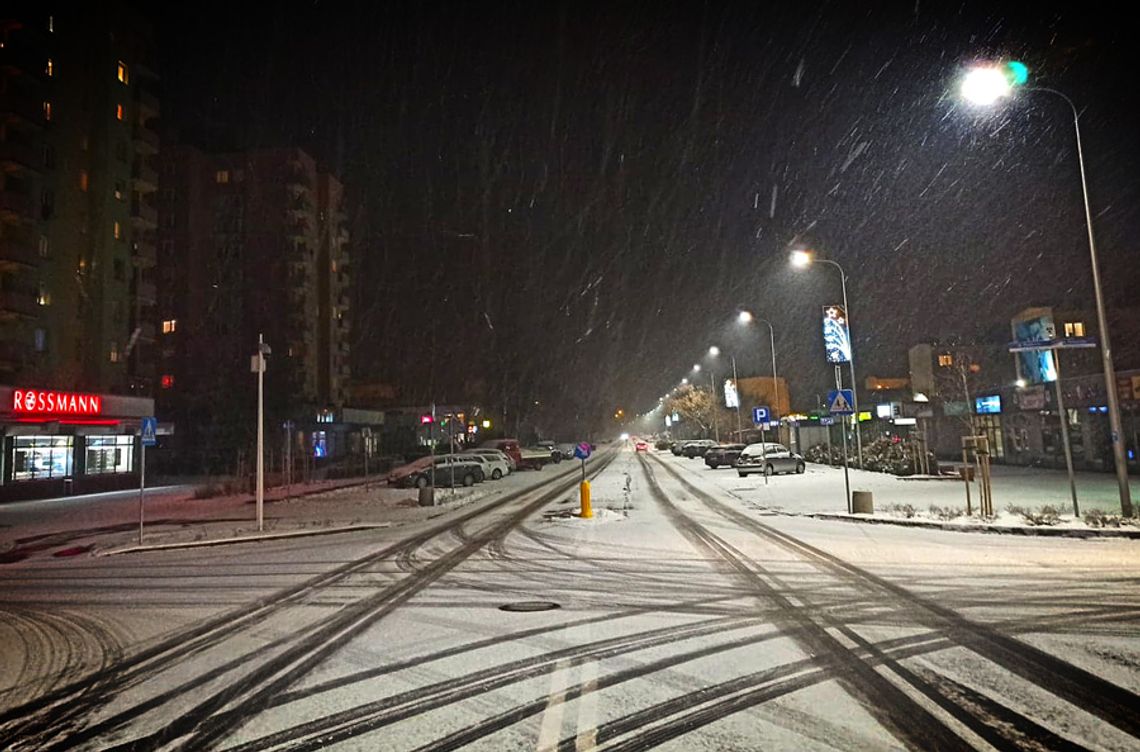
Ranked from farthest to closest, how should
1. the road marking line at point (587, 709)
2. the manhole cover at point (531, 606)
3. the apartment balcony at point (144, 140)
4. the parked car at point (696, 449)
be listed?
the parked car at point (696, 449), the apartment balcony at point (144, 140), the manhole cover at point (531, 606), the road marking line at point (587, 709)

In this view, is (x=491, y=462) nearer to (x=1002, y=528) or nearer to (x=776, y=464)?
(x=776, y=464)

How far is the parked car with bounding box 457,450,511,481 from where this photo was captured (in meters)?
38.1

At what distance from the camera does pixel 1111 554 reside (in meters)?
11.5

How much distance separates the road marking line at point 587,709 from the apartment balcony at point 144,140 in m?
55.0

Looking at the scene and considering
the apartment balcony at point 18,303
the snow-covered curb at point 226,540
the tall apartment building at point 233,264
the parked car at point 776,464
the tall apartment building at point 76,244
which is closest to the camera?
the snow-covered curb at point 226,540

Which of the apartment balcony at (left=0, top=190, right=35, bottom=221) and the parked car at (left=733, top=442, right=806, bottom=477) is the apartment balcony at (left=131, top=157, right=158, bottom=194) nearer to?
the apartment balcony at (left=0, top=190, right=35, bottom=221)

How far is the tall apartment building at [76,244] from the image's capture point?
33.9 metres

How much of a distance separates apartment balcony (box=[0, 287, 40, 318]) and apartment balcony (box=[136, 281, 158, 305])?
351 inches

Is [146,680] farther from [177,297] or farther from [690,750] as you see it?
[177,297]

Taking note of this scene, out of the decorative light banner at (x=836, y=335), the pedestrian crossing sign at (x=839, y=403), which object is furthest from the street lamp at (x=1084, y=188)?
the decorative light banner at (x=836, y=335)

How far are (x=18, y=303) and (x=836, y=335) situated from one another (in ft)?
130

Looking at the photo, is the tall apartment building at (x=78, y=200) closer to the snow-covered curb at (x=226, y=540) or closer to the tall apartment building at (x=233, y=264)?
the tall apartment building at (x=233, y=264)

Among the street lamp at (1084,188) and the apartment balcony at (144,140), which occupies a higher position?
the apartment balcony at (144,140)

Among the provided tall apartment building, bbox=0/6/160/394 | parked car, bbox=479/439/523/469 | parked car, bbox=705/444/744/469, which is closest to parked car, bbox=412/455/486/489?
parked car, bbox=479/439/523/469
